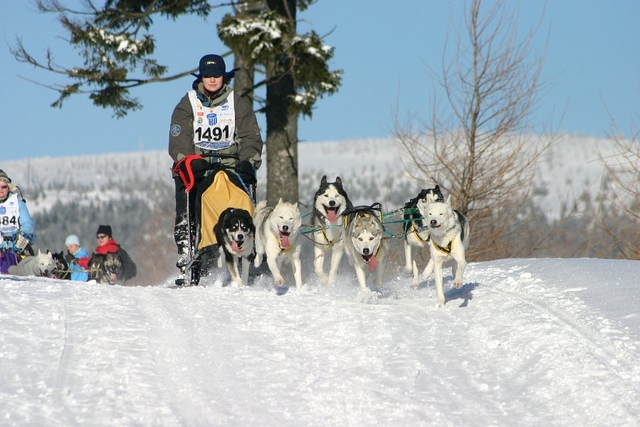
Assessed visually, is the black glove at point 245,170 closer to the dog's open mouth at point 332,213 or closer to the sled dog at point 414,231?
the dog's open mouth at point 332,213

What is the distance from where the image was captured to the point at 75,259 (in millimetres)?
13172

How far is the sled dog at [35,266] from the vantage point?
34.6ft

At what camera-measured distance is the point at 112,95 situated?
13.4m

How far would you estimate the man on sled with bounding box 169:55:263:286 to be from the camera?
25.7 ft

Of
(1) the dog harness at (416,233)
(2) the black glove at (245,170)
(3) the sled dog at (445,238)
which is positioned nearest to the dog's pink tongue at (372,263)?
(3) the sled dog at (445,238)

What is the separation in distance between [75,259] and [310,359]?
9.09 meters

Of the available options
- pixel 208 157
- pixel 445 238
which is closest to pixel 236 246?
pixel 208 157

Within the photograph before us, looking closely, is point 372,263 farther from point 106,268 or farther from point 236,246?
point 106,268

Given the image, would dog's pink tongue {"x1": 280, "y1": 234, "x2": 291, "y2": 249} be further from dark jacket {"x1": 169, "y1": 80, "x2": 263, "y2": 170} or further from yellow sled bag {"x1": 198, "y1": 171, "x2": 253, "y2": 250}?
dark jacket {"x1": 169, "y1": 80, "x2": 263, "y2": 170}

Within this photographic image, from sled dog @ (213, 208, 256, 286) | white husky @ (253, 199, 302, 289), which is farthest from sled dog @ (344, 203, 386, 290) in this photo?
sled dog @ (213, 208, 256, 286)

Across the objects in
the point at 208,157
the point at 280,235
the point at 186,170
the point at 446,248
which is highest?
the point at 208,157

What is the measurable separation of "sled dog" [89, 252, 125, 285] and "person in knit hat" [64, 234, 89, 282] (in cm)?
20

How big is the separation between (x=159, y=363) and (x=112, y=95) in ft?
31.2

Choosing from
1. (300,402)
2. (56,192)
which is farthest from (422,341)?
(56,192)
